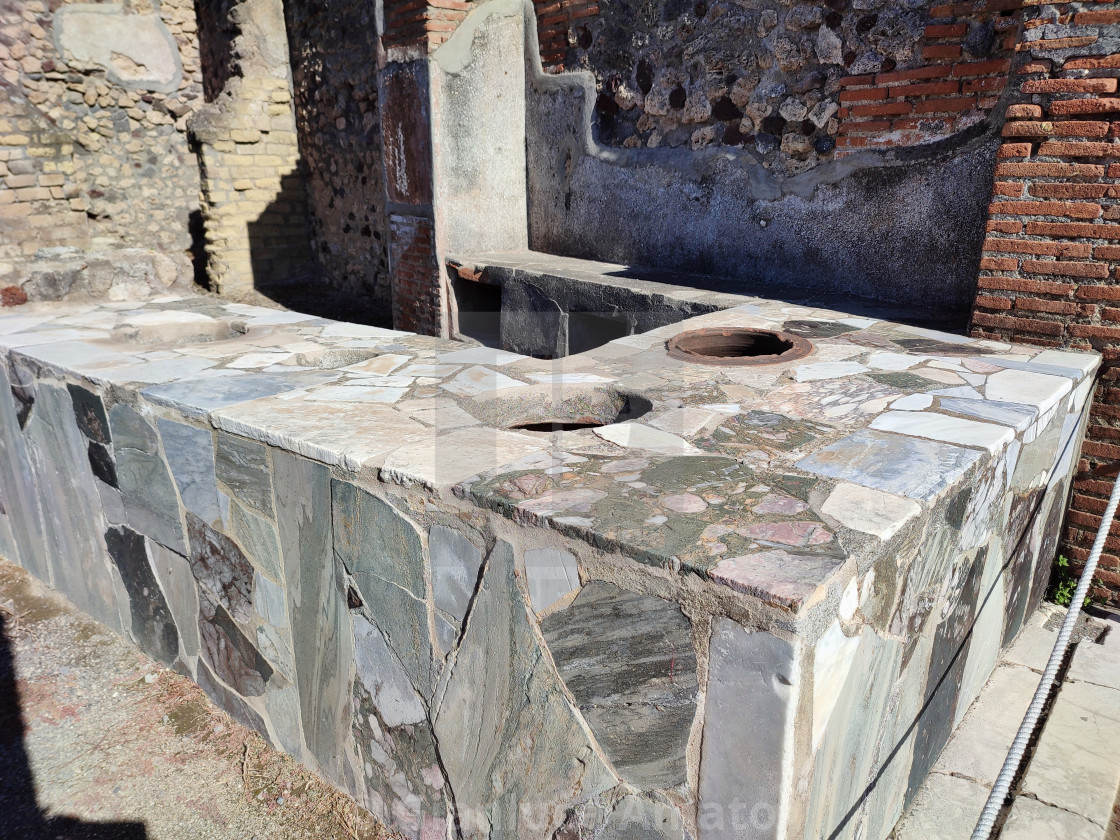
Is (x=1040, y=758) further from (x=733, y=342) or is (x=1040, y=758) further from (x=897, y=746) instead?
(x=733, y=342)

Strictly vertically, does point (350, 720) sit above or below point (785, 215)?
below

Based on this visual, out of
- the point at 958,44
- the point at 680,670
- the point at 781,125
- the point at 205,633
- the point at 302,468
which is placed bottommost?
the point at 205,633

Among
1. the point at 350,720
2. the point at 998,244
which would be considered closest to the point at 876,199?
the point at 998,244

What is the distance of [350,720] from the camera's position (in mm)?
2262

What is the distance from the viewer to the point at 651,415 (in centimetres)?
240

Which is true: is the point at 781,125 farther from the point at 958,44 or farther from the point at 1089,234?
the point at 1089,234

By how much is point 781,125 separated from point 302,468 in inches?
131

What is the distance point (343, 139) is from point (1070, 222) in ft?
21.4

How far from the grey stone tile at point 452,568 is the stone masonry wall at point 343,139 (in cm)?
581

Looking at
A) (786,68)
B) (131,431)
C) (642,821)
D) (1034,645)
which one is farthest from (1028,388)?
(131,431)

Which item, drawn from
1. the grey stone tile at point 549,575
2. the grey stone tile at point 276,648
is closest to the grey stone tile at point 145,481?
the grey stone tile at point 276,648

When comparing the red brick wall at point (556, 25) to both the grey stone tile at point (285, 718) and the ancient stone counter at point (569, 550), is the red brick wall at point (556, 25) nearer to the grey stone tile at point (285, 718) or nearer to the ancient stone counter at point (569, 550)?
the ancient stone counter at point (569, 550)

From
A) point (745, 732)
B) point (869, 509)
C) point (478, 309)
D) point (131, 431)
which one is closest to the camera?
point (745, 732)


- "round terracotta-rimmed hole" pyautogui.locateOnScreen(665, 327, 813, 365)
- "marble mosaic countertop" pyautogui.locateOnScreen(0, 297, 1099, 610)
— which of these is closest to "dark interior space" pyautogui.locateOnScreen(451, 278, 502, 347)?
"marble mosaic countertop" pyautogui.locateOnScreen(0, 297, 1099, 610)
